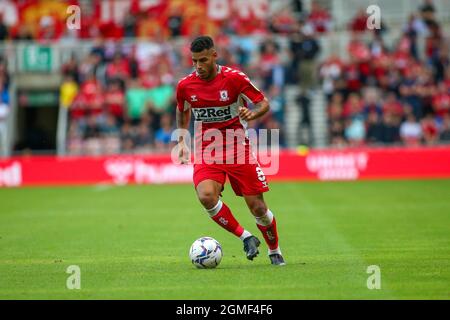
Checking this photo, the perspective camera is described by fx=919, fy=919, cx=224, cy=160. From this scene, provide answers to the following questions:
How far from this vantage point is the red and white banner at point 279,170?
87.9ft

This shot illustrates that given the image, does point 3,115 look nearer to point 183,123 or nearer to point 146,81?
point 146,81

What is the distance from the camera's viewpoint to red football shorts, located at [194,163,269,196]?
34.1 ft

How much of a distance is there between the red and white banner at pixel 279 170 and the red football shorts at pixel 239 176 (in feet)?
53.1

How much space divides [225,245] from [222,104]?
3.00m

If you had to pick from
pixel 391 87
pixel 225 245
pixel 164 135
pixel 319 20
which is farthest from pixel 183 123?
pixel 319 20

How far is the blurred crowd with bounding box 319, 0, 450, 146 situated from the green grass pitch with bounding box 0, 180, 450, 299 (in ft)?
15.5

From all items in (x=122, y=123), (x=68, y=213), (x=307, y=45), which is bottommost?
(x=68, y=213)

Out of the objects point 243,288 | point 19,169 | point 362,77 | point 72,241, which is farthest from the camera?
point 362,77

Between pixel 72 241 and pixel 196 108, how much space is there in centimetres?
401

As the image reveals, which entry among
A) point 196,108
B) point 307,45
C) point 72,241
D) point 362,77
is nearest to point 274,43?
point 307,45

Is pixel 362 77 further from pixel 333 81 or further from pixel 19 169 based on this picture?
pixel 19 169

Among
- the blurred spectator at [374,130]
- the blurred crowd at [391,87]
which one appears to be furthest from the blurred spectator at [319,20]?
the blurred spectator at [374,130]

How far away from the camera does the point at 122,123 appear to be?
94.7 ft

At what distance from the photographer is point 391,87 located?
94.9ft
